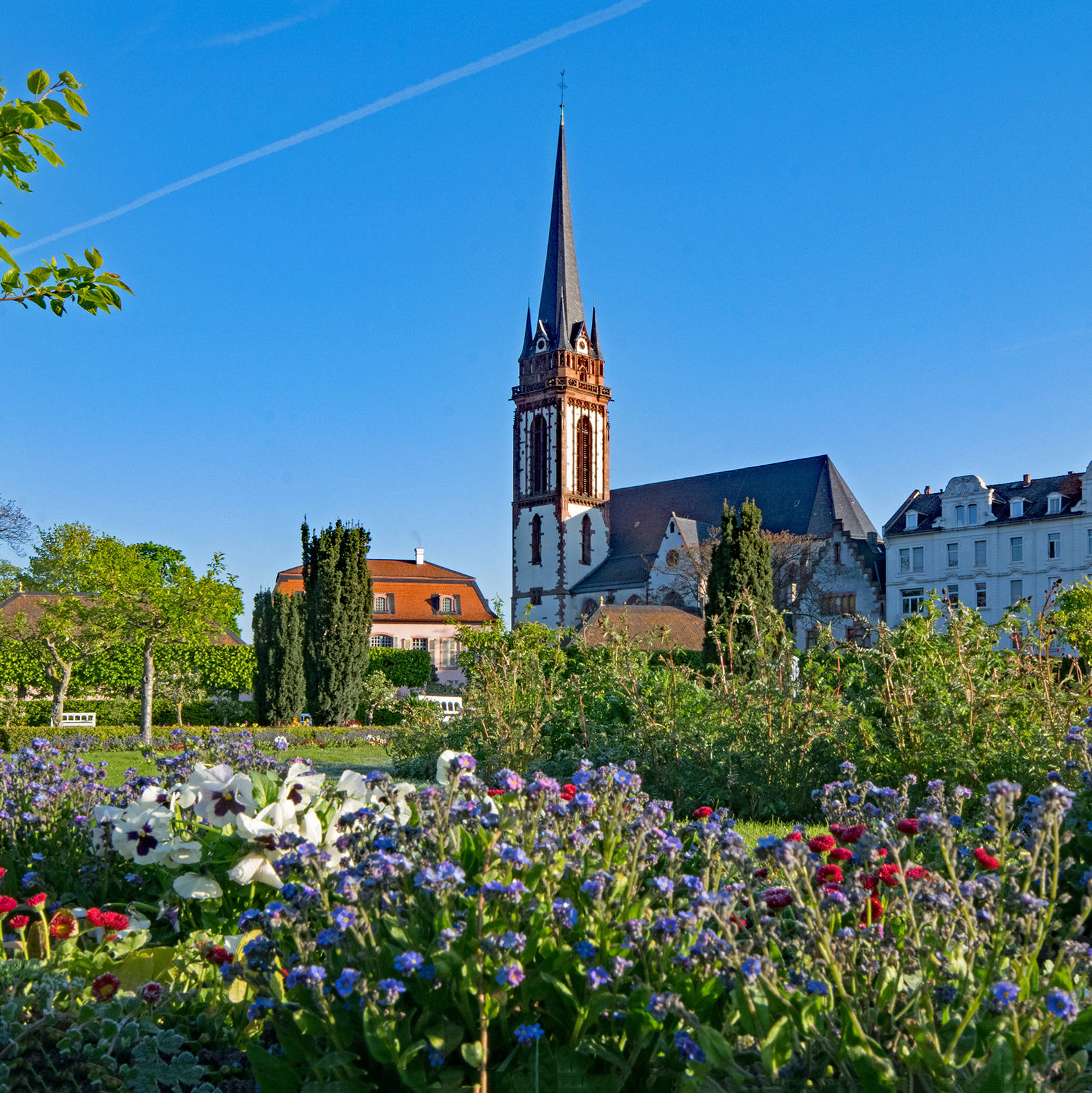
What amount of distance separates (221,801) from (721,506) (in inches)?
2026

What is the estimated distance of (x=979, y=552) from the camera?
143 ft

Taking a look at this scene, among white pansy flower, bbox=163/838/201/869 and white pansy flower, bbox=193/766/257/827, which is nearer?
white pansy flower, bbox=163/838/201/869

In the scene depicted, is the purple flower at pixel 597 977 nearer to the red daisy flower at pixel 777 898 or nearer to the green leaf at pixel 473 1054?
the green leaf at pixel 473 1054

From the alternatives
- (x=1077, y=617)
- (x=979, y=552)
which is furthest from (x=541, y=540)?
(x=1077, y=617)

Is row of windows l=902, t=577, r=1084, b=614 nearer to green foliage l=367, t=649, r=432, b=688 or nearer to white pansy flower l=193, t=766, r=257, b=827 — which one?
green foliage l=367, t=649, r=432, b=688

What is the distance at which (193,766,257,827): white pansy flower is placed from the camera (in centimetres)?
380

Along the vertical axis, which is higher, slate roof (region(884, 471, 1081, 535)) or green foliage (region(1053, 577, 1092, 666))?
slate roof (region(884, 471, 1081, 535))

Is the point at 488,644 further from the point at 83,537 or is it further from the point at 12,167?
the point at 83,537

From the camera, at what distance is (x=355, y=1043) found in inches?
89.0

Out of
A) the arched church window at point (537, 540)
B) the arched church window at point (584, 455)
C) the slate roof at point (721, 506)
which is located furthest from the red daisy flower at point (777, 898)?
the arched church window at point (584, 455)

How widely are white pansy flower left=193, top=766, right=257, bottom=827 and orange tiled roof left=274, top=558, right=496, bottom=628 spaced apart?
48039mm

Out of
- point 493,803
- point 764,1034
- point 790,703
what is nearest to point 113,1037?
point 493,803

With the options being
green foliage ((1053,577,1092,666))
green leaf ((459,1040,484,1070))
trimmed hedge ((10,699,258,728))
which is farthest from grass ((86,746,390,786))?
trimmed hedge ((10,699,258,728))

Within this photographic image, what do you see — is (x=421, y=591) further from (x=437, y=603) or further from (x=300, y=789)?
(x=300, y=789)
